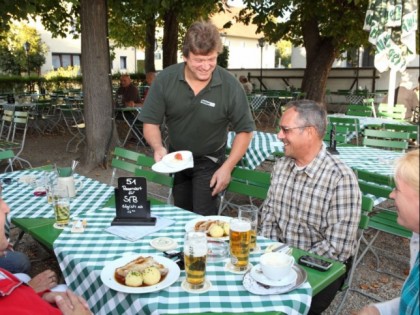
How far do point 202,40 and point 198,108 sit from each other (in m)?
0.54

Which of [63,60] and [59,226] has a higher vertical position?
[63,60]

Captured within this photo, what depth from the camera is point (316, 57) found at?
12.0 meters

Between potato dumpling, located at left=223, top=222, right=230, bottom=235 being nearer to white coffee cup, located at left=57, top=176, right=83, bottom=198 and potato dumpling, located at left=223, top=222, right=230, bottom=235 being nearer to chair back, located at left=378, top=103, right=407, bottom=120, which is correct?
white coffee cup, located at left=57, top=176, right=83, bottom=198

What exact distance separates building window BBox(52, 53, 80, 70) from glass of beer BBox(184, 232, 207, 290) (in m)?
33.3

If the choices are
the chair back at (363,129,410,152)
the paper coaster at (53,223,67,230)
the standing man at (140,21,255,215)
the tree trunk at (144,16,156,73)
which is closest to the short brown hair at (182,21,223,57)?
the standing man at (140,21,255,215)

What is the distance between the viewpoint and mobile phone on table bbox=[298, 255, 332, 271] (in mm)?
1803

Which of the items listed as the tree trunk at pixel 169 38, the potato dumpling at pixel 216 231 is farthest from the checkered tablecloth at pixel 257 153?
the tree trunk at pixel 169 38

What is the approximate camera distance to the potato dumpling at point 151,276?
1.64 m

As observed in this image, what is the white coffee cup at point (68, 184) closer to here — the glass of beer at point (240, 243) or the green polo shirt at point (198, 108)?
the green polo shirt at point (198, 108)

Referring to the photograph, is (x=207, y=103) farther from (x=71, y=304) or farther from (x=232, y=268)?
(x=71, y=304)

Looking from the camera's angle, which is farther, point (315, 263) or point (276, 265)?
point (315, 263)

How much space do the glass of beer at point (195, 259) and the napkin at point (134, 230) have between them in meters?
0.60

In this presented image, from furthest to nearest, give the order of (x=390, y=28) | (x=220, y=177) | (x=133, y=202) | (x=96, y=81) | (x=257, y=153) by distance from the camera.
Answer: (x=96, y=81) → (x=390, y=28) → (x=257, y=153) → (x=220, y=177) → (x=133, y=202)

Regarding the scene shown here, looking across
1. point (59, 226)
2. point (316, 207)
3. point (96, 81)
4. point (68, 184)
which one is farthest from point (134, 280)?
point (96, 81)
